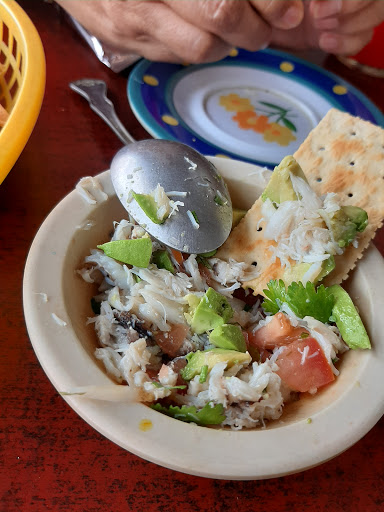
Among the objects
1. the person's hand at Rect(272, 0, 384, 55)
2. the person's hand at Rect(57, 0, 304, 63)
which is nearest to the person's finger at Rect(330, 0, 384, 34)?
the person's hand at Rect(272, 0, 384, 55)

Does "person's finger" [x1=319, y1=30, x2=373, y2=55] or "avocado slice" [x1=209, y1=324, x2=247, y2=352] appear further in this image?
"person's finger" [x1=319, y1=30, x2=373, y2=55]

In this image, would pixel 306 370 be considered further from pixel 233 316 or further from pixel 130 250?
pixel 130 250

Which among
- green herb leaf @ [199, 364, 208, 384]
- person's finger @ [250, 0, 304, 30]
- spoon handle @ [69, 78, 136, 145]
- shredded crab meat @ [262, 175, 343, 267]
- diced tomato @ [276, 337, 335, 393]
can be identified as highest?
person's finger @ [250, 0, 304, 30]

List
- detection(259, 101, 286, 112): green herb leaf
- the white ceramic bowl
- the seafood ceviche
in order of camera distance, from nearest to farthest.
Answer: the white ceramic bowl
the seafood ceviche
detection(259, 101, 286, 112): green herb leaf

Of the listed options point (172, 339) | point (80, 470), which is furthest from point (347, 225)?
point (80, 470)

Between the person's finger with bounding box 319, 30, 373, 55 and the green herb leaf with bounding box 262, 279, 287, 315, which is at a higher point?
the person's finger with bounding box 319, 30, 373, 55

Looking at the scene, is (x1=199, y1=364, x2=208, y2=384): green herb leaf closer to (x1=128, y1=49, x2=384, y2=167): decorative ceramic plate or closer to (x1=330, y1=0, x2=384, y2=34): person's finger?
(x1=128, y1=49, x2=384, y2=167): decorative ceramic plate

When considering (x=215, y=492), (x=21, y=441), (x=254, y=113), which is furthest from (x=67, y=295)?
(x=254, y=113)
